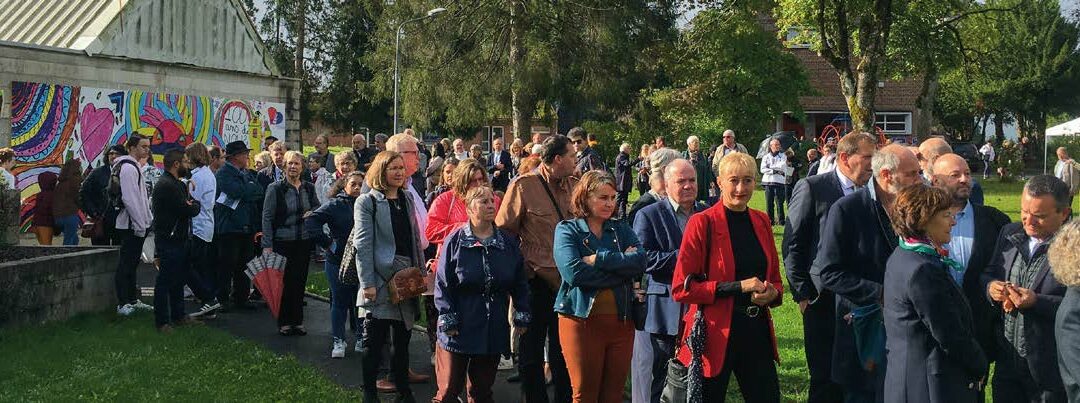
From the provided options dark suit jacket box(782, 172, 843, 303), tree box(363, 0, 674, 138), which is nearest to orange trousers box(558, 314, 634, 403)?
dark suit jacket box(782, 172, 843, 303)

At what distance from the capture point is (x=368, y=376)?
7.30 metres

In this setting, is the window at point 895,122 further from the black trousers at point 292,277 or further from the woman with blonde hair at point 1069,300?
the woman with blonde hair at point 1069,300

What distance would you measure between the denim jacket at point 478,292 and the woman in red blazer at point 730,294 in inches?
52.9

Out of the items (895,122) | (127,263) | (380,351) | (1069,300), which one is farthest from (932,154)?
(895,122)

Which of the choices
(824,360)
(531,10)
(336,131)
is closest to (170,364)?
(824,360)

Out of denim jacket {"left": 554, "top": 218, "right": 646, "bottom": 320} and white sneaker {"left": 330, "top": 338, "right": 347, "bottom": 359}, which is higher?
denim jacket {"left": 554, "top": 218, "right": 646, "bottom": 320}

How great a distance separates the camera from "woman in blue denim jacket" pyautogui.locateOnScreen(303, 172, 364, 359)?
28.3 ft

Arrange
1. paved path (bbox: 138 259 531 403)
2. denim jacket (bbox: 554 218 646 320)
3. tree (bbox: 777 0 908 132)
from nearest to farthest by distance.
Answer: denim jacket (bbox: 554 218 646 320), paved path (bbox: 138 259 531 403), tree (bbox: 777 0 908 132)

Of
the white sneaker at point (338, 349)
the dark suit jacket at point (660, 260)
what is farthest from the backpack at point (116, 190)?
the dark suit jacket at point (660, 260)

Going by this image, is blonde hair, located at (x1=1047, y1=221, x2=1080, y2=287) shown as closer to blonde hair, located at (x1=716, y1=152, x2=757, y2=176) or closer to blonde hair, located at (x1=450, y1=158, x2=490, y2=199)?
blonde hair, located at (x1=716, y1=152, x2=757, y2=176)

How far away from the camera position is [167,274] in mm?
9953

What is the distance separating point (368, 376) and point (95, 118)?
42.8 ft

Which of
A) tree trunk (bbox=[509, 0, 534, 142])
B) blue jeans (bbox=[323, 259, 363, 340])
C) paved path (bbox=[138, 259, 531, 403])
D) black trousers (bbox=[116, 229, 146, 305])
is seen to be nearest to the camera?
paved path (bbox=[138, 259, 531, 403])

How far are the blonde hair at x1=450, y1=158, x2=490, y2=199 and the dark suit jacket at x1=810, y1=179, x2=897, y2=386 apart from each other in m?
2.65
